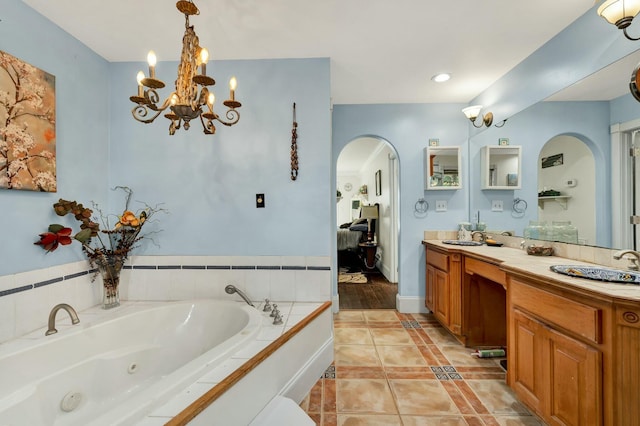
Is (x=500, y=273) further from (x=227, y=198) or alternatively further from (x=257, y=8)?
(x=257, y=8)

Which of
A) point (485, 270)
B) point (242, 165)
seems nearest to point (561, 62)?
point (485, 270)

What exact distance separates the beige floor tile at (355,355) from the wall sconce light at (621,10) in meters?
2.49

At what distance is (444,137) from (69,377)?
12.1 ft

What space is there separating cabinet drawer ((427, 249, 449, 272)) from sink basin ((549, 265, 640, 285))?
3.59 ft

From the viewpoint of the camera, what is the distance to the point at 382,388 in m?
1.92

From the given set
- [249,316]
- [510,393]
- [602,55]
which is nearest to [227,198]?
[249,316]

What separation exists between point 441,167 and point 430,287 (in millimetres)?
1342

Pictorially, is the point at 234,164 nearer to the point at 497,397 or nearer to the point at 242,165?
the point at 242,165

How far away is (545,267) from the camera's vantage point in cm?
167

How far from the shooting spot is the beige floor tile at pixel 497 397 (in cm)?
172

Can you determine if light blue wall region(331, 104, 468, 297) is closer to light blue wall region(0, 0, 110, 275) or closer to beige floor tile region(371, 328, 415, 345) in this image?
beige floor tile region(371, 328, 415, 345)

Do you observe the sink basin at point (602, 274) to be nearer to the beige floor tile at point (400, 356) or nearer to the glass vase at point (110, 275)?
the beige floor tile at point (400, 356)

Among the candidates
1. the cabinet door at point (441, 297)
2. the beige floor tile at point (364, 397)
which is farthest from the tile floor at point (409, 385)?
the cabinet door at point (441, 297)

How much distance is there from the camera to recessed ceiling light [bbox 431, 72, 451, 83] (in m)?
2.59
